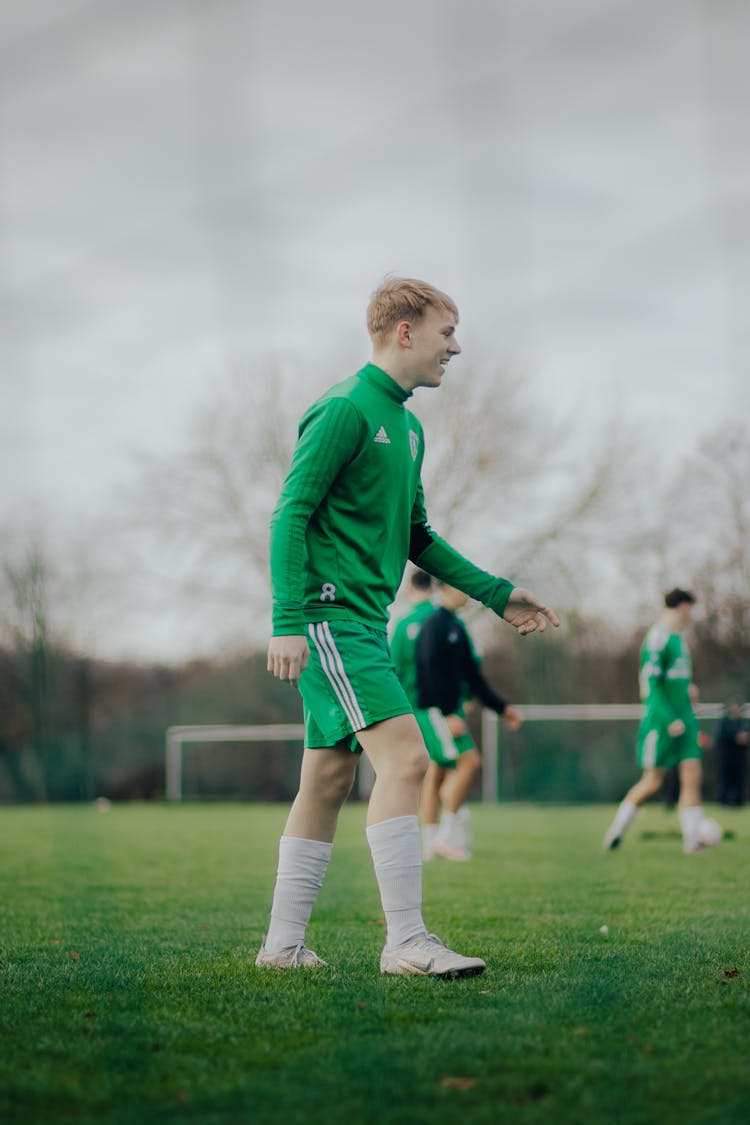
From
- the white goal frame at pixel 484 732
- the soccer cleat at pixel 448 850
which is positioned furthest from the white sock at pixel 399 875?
the white goal frame at pixel 484 732

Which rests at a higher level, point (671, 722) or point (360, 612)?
point (360, 612)

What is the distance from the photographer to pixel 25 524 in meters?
28.8

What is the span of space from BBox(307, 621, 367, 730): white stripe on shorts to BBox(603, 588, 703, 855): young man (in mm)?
6163

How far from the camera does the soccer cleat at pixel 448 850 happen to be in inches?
365

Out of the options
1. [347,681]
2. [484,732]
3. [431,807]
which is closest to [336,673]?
[347,681]

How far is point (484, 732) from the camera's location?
22.3 m

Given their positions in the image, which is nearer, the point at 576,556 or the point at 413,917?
the point at 413,917

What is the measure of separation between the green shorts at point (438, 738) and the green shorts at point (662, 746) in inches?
54.9

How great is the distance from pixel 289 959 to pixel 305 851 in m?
0.33

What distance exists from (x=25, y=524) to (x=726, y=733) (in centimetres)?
1632

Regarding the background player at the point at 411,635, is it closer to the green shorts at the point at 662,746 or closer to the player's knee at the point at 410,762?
the green shorts at the point at 662,746

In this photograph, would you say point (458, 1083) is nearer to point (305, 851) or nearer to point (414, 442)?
point (305, 851)

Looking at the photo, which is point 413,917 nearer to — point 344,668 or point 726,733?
point 344,668

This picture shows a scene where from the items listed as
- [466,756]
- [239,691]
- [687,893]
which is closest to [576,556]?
[239,691]
